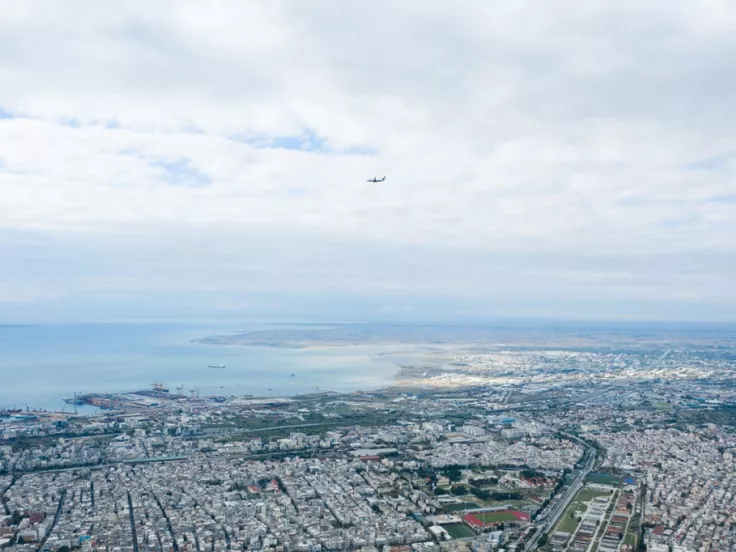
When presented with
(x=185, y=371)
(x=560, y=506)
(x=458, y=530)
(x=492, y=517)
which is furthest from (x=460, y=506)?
(x=185, y=371)

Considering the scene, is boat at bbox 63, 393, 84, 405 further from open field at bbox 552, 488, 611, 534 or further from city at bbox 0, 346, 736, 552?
open field at bbox 552, 488, 611, 534

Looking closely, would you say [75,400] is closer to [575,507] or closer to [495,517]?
[495,517]

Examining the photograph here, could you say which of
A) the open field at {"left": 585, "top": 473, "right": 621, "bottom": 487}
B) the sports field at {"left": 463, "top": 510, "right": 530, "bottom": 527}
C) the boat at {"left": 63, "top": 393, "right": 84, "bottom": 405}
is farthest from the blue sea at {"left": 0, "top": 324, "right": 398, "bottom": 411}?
the sports field at {"left": 463, "top": 510, "right": 530, "bottom": 527}

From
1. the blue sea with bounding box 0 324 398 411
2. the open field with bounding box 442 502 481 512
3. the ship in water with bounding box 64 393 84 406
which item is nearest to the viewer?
the open field with bounding box 442 502 481 512

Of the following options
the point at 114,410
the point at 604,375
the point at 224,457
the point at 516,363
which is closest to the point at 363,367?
the point at 516,363

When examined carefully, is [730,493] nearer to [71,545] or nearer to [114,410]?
[71,545]

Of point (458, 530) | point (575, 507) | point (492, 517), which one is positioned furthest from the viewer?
point (575, 507)
